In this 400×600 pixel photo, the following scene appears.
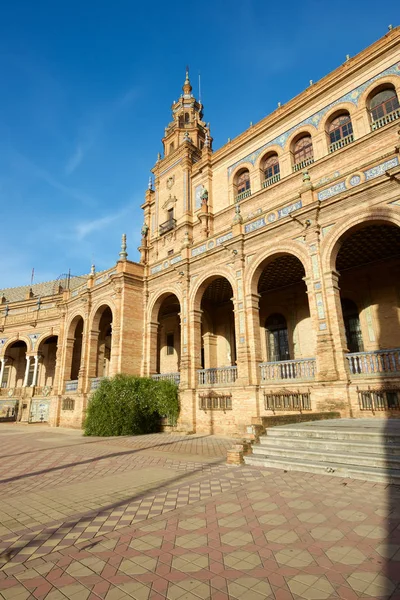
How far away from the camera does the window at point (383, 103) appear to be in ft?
56.4

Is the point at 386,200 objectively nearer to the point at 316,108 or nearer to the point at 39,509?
the point at 316,108

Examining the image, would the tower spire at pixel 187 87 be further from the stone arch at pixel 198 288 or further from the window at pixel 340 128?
the stone arch at pixel 198 288

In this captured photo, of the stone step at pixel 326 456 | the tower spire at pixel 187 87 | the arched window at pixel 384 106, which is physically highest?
the tower spire at pixel 187 87

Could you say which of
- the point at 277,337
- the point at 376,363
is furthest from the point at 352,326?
the point at 376,363

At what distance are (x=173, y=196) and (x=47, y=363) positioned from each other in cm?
2141

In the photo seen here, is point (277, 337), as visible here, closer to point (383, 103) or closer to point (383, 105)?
point (383, 105)

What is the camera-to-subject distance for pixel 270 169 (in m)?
22.2

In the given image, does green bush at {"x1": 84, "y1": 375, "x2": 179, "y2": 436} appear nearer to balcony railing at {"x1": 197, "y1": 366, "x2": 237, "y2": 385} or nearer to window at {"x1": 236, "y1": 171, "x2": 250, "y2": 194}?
balcony railing at {"x1": 197, "y1": 366, "x2": 237, "y2": 385}

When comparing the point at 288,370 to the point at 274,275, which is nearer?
the point at 288,370

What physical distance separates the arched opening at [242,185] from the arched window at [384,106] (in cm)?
790

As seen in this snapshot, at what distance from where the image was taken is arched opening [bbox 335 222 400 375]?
1494 cm

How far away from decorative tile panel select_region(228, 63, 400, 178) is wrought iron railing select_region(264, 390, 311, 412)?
15.5 metres

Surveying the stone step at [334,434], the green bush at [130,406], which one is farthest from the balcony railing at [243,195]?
the stone step at [334,434]

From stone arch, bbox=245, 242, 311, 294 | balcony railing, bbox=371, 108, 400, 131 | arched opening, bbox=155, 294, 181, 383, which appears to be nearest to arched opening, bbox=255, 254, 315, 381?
stone arch, bbox=245, 242, 311, 294
